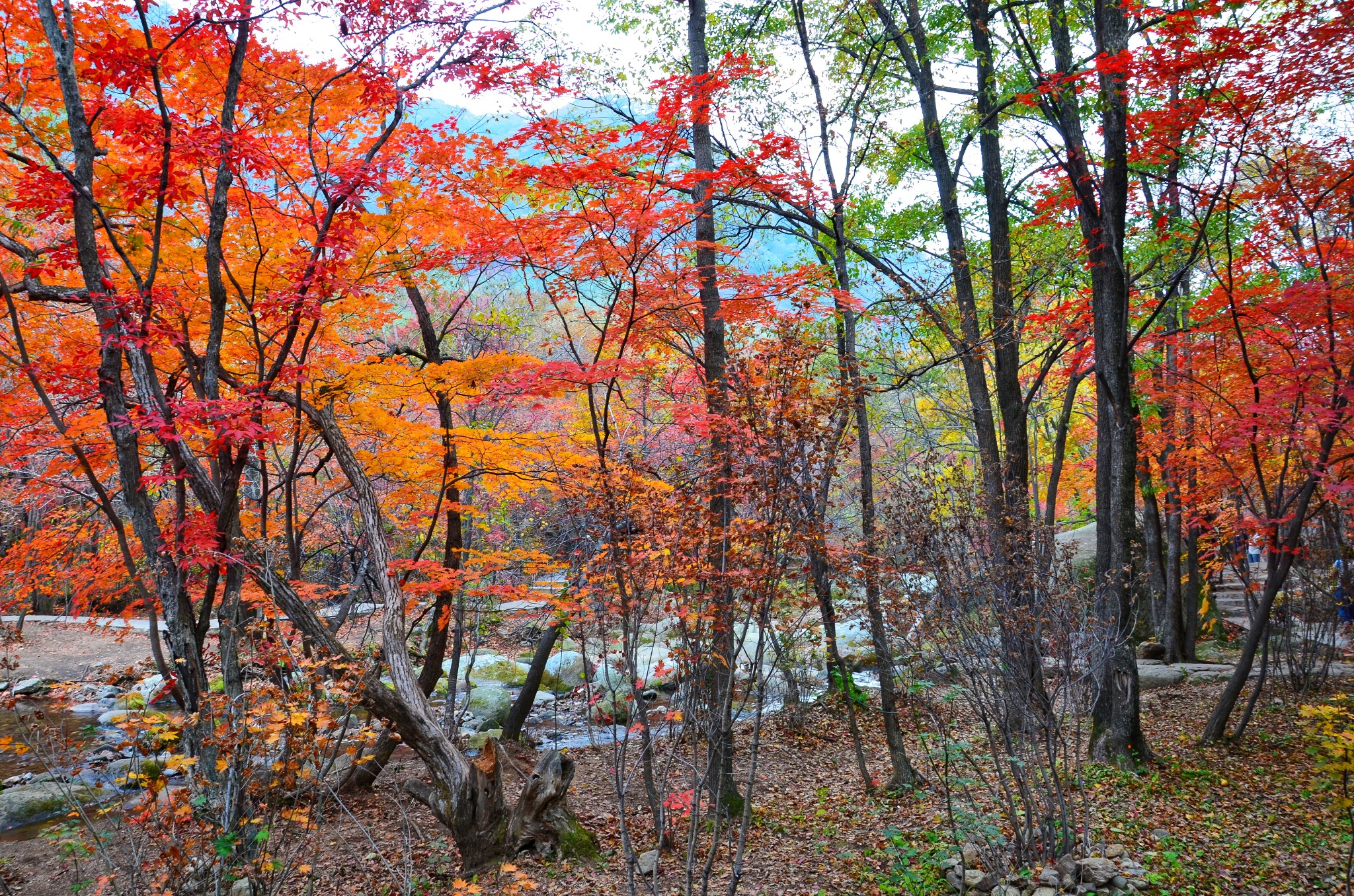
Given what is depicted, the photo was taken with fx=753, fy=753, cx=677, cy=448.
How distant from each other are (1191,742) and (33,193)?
10718mm

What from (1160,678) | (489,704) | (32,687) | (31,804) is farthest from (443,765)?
(32,687)

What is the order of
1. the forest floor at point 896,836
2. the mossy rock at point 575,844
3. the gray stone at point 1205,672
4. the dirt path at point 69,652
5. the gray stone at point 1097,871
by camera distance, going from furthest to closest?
the dirt path at point 69,652, the gray stone at point 1205,672, the mossy rock at point 575,844, the forest floor at point 896,836, the gray stone at point 1097,871

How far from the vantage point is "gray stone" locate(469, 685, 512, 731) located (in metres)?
11.8

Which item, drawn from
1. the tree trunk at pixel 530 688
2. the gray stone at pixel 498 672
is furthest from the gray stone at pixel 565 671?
the tree trunk at pixel 530 688

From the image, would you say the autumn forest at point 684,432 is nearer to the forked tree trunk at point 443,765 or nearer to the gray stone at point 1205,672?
the forked tree trunk at point 443,765

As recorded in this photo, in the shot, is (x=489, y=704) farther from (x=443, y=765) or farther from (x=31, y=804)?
(x=443, y=765)

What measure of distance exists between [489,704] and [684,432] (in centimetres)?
696

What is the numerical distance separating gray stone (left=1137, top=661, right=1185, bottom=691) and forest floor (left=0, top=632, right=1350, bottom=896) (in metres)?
2.24

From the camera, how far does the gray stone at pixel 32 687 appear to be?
1251cm

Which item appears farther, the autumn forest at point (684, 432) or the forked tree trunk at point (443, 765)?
the forked tree trunk at point (443, 765)

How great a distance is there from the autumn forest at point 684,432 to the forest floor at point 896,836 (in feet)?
0.18

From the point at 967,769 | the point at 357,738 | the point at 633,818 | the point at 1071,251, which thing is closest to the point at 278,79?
the point at 357,738

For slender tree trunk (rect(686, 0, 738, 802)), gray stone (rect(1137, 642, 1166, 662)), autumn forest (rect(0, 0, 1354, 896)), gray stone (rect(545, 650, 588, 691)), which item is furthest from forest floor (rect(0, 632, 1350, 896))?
gray stone (rect(545, 650, 588, 691))

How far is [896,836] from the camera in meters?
5.18
